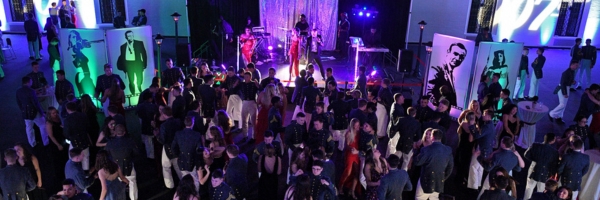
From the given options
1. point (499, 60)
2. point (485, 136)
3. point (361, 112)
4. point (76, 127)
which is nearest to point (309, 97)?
point (361, 112)

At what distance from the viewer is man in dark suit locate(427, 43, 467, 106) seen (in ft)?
30.4

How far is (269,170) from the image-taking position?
19.4 ft

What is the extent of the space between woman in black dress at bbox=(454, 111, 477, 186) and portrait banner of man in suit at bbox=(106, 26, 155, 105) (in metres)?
6.34

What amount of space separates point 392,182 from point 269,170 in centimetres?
161

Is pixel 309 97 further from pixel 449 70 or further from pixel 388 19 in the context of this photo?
pixel 388 19

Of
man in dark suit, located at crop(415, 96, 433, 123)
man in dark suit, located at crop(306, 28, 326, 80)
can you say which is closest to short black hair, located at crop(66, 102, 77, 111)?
man in dark suit, located at crop(415, 96, 433, 123)

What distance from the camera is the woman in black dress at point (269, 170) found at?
577 cm

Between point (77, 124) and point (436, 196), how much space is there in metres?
4.88

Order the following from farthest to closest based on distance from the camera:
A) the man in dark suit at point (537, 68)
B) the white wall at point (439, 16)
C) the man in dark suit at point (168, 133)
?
the white wall at point (439, 16)
the man in dark suit at point (537, 68)
the man in dark suit at point (168, 133)

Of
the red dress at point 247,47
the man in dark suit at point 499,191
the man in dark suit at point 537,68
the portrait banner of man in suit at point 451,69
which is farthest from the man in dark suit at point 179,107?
the man in dark suit at point 537,68

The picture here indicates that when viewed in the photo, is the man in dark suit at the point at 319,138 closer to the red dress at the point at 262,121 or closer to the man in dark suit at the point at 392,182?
the man in dark suit at the point at 392,182

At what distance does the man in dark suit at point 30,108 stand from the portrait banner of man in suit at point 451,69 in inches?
277

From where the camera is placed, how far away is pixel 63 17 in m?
15.4

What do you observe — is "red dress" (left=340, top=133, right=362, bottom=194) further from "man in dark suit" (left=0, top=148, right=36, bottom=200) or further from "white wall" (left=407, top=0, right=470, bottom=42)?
"white wall" (left=407, top=0, right=470, bottom=42)
